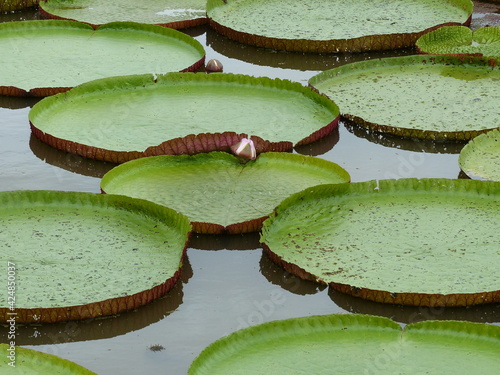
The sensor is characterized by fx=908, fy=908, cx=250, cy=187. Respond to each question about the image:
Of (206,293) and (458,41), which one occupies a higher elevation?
(458,41)

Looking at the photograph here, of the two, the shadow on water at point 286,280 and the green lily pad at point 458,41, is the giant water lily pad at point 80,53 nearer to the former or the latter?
the green lily pad at point 458,41

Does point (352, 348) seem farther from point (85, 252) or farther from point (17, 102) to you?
point (17, 102)

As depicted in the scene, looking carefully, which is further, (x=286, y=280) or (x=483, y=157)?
(x=483, y=157)

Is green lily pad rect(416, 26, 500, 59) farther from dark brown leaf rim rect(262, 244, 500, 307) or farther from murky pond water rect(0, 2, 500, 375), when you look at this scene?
dark brown leaf rim rect(262, 244, 500, 307)

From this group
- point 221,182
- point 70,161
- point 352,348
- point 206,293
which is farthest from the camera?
point 70,161

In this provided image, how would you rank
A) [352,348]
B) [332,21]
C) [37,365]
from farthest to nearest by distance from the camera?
[332,21] → [352,348] → [37,365]

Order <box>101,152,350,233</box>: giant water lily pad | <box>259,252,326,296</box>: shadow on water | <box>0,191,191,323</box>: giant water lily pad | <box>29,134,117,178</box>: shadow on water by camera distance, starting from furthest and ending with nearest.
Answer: <box>29,134,117,178</box>: shadow on water, <box>101,152,350,233</box>: giant water lily pad, <box>259,252,326,296</box>: shadow on water, <box>0,191,191,323</box>: giant water lily pad

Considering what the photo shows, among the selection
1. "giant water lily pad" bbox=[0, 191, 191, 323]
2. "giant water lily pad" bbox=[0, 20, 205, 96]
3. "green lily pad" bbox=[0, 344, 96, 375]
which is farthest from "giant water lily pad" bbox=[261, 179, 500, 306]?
"giant water lily pad" bbox=[0, 20, 205, 96]

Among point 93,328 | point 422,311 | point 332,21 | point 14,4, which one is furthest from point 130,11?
point 422,311

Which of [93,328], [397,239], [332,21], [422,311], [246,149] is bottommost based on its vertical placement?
[93,328]
